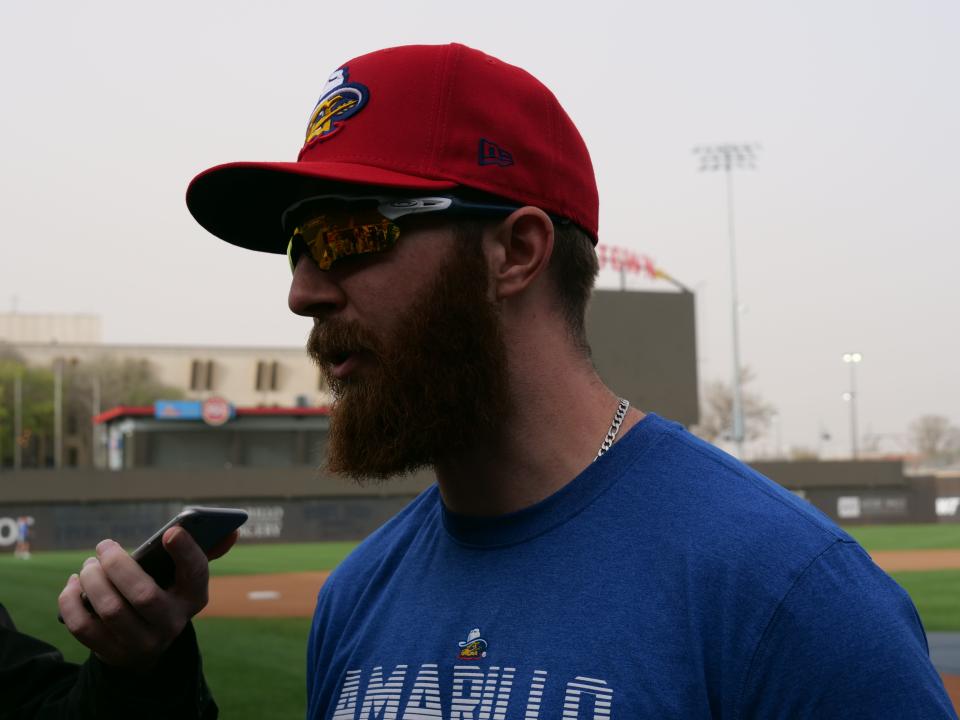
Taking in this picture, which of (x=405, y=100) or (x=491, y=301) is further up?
(x=405, y=100)

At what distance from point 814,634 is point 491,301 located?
0.81m

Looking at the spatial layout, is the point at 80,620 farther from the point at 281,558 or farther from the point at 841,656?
the point at 281,558

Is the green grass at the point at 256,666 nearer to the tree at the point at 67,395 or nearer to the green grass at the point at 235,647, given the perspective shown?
the green grass at the point at 235,647

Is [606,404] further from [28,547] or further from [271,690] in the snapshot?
[28,547]

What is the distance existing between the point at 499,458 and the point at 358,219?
1.66 feet

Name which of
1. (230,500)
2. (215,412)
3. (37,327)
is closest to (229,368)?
(215,412)

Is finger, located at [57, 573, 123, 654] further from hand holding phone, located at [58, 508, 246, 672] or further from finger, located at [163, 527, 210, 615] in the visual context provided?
finger, located at [163, 527, 210, 615]

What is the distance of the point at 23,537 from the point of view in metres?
31.6

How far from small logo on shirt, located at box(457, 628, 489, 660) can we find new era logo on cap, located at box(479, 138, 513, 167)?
82 cm

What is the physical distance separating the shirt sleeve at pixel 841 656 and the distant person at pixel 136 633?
0.90 m

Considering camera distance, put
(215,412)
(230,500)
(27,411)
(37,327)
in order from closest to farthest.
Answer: (230,500), (215,412), (27,411), (37,327)

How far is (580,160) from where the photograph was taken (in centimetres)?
214

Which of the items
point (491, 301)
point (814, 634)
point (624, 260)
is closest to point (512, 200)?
point (491, 301)

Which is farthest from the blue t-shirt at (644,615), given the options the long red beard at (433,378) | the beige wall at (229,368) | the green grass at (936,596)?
the beige wall at (229,368)
